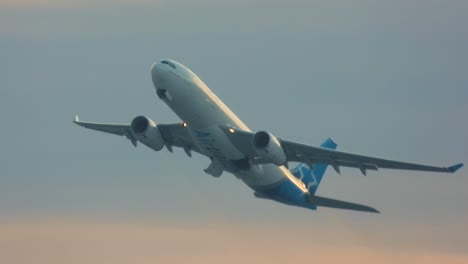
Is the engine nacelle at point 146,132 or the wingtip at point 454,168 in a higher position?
the engine nacelle at point 146,132

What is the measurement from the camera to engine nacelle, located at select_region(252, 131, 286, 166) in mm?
80250

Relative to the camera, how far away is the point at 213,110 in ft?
263

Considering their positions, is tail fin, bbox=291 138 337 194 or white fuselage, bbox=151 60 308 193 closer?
white fuselage, bbox=151 60 308 193

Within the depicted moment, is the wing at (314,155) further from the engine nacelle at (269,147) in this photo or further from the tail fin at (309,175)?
the tail fin at (309,175)

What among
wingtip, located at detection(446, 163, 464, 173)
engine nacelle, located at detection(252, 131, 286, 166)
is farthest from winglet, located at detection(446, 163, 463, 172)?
engine nacelle, located at detection(252, 131, 286, 166)

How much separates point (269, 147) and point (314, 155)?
3.75m

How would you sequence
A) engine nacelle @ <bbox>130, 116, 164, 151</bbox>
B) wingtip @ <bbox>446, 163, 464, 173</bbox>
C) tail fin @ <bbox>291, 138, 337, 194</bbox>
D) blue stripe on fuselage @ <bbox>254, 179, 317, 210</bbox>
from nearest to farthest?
wingtip @ <bbox>446, 163, 464, 173</bbox>
engine nacelle @ <bbox>130, 116, 164, 151</bbox>
blue stripe on fuselage @ <bbox>254, 179, 317, 210</bbox>
tail fin @ <bbox>291, 138, 337, 194</bbox>

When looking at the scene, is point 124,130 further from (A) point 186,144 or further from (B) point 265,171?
(B) point 265,171

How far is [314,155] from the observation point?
271 ft

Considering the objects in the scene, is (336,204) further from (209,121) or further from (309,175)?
(209,121)

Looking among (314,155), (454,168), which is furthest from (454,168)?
(314,155)

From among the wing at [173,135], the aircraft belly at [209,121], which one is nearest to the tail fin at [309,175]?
the aircraft belly at [209,121]

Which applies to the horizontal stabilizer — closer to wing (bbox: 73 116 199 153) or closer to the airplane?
the airplane

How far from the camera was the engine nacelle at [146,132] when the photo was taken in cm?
8338
